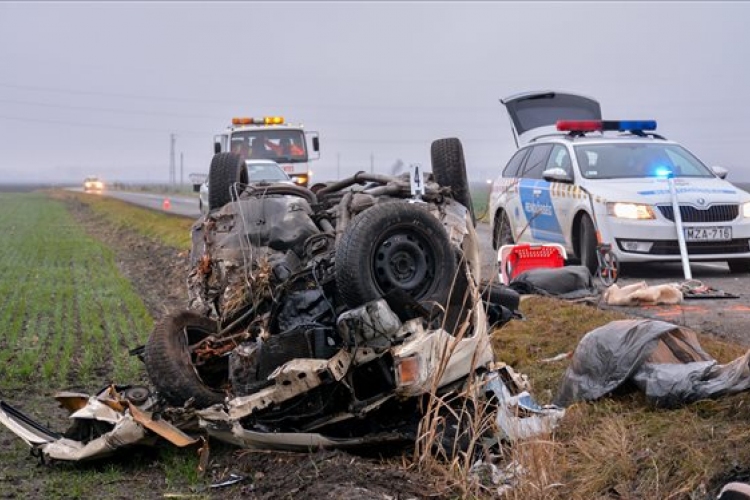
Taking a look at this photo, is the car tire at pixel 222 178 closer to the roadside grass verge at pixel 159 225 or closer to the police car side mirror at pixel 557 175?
the police car side mirror at pixel 557 175

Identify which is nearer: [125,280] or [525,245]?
[525,245]

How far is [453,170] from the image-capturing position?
299 inches

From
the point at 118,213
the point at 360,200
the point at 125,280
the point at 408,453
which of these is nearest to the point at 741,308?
the point at 360,200

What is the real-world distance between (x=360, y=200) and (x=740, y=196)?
20.4ft

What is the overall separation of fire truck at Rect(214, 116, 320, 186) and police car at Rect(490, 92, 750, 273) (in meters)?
12.1

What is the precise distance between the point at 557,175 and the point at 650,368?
634 centimetres

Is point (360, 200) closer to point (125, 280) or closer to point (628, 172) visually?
point (628, 172)

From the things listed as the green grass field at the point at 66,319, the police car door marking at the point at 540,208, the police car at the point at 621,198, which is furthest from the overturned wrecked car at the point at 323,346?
the police car door marking at the point at 540,208

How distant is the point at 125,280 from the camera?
17.1 meters

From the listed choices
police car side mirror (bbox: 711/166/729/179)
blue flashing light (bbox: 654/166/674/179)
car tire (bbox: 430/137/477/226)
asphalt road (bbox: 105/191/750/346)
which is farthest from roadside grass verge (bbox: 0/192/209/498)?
police car side mirror (bbox: 711/166/729/179)

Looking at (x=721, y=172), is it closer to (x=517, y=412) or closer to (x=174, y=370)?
(x=517, y=412)

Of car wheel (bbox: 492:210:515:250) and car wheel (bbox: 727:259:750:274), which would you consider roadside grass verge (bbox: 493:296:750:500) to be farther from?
car wheel (bbox: 492:210:515:250)

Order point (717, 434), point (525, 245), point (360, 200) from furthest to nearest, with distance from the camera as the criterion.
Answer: point (525, 245) < point (360, 200) < point (717, 434)

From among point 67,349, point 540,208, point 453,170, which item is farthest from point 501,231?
point 453,170
